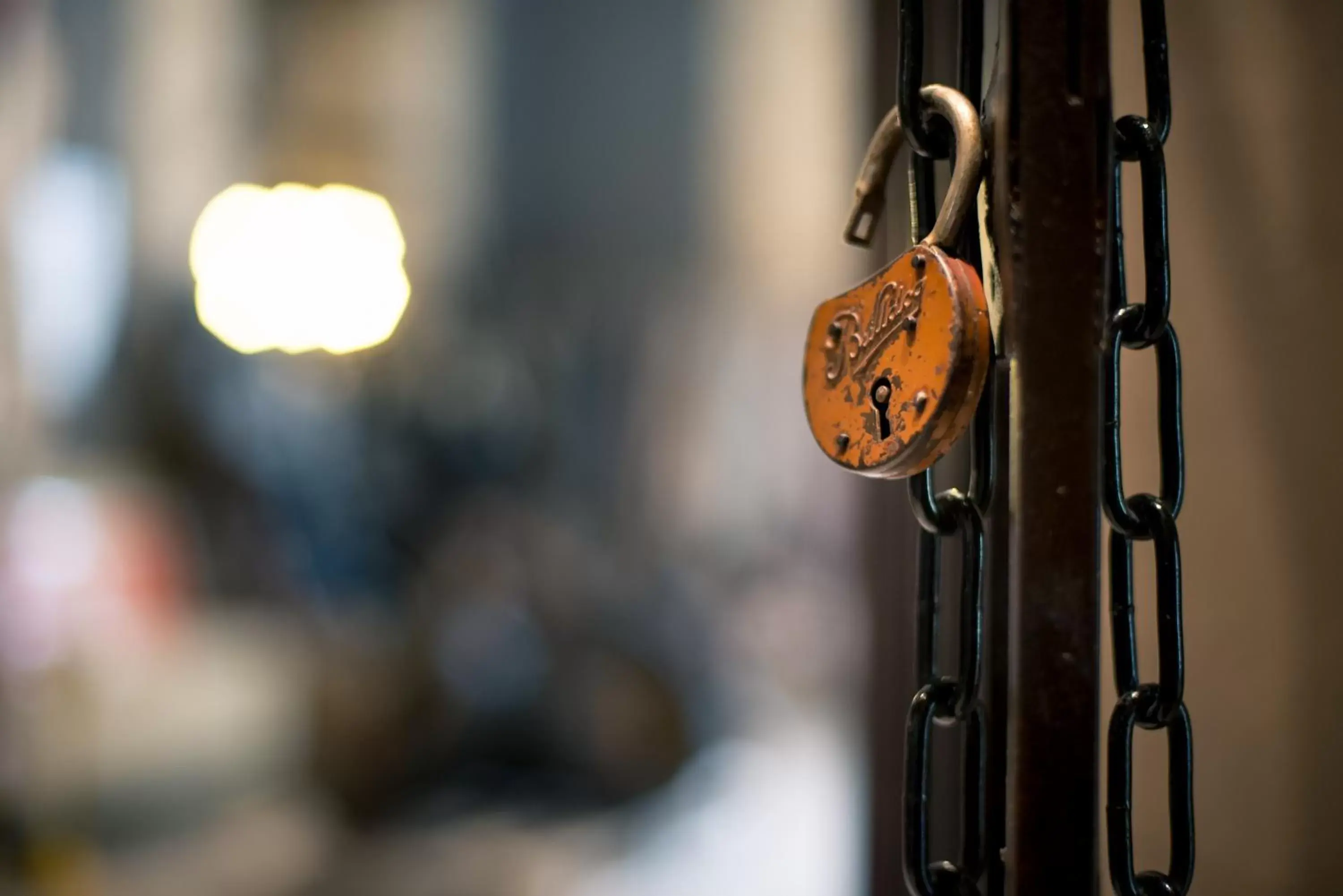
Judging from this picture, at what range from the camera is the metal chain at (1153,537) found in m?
0.33

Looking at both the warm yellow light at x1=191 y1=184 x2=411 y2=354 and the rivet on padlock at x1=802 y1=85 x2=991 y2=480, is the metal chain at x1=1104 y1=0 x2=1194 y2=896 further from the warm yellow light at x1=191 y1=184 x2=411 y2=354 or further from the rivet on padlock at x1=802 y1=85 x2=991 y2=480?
the warm yellow light at x1=191 y1=184 x2=411 y2=354

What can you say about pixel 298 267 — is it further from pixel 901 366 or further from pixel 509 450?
pixel 901 366

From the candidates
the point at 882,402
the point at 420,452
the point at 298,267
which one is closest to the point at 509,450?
the point at 420,452

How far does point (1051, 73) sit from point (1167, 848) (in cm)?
44

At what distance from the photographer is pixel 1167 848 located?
0.53 meters

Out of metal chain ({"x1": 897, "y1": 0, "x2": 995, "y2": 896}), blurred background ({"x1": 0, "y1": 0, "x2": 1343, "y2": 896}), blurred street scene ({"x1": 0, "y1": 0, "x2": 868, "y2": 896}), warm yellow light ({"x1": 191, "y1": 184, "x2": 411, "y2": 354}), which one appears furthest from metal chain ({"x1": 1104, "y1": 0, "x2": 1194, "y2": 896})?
warm yellow light ({"x1": 191, "y1": 184, "x2": 411, "y2": 354})

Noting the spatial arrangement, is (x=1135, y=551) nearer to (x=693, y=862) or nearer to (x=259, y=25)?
(x=693, y=862)

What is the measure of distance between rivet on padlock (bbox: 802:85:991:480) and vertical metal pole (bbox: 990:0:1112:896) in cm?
4

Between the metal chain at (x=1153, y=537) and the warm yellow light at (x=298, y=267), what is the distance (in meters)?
2.23

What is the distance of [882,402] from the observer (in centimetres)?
35

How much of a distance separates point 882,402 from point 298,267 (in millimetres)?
2212

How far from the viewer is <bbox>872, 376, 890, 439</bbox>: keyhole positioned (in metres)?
0.35

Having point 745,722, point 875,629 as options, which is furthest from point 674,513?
point 875,629

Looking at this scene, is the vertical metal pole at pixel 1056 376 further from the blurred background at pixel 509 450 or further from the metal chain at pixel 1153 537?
the blurred background at pixel 509 450
